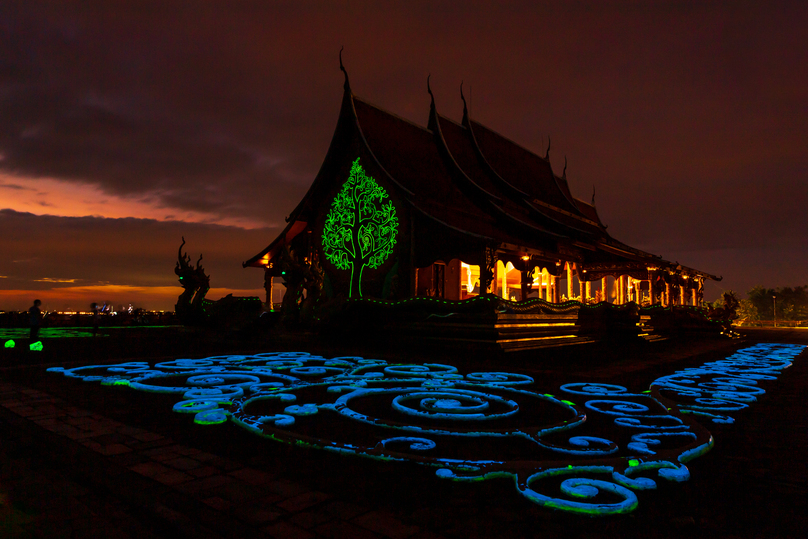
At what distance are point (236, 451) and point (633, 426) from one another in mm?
3389

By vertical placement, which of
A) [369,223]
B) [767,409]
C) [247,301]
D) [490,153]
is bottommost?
[767,409]

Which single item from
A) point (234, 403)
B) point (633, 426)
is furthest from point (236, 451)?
point (633, 426)

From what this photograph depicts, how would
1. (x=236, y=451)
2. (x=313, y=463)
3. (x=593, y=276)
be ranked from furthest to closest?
(x=593, y=276), (x=236, y=451), (x=313, y=463)

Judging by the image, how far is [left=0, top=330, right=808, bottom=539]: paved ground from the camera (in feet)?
7.61

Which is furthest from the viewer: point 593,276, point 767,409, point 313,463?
point 593,276

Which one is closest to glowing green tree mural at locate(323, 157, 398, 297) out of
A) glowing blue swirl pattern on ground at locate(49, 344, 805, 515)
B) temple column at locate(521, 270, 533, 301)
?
glowing blue swirl pattern on ground at locate(49, 344, 805, 515)

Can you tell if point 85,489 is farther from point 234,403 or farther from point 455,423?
point 455,423

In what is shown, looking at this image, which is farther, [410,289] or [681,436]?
[410,289]

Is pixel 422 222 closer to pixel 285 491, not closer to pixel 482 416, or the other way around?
pixel 482 416

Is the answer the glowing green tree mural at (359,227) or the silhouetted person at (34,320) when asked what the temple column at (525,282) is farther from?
the silhouetted person at (34,320)

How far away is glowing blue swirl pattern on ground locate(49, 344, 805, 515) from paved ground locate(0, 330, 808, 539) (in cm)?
13

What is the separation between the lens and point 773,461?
11.3 ft

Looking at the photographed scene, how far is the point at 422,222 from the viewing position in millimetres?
15062

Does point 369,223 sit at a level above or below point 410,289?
above
